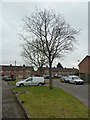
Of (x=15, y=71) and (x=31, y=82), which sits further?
(x=15, y=71)

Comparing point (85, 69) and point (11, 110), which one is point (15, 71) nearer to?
point (85, 69)

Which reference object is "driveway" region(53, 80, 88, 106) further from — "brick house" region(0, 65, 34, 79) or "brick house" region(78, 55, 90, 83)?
"brick house" region(0, 65, 34, 79)

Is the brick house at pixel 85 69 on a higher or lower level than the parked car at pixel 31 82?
higher

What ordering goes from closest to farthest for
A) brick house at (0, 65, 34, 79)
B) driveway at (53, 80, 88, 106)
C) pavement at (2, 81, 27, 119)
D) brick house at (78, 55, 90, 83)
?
pavement at (2, 81, 27, 119)
driveway at (53, 80, 88, 106)
brick house at (78, 55, 90, 83)
brick house at (0, 65, 34, 79)

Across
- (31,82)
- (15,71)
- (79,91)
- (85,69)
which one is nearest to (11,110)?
(79,91)

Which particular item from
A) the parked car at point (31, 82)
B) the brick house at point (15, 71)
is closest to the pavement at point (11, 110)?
the parked car at point (31, 82)

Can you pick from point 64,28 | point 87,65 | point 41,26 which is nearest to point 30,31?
point 41,26

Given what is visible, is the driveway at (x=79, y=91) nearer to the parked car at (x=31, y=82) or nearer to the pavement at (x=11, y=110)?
the pavement at (x=11, y=110)

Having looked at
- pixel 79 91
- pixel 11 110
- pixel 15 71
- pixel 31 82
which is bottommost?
pixel 11 110

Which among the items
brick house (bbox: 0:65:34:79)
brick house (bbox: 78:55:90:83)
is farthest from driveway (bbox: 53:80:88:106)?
brick house (bbox: 0:65:34:79)

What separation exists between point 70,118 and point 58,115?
2.73ft

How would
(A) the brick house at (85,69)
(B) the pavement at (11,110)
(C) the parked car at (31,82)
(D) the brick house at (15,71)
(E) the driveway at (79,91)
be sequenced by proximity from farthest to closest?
(D) the brick house at (15,71), (A) the brick house at (85,69), (C) the parked car at (31,82), (E) the driveway at (79,91), (B) the pavement at (11,110)

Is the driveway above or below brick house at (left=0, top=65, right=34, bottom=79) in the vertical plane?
below

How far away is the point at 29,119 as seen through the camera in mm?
10547
